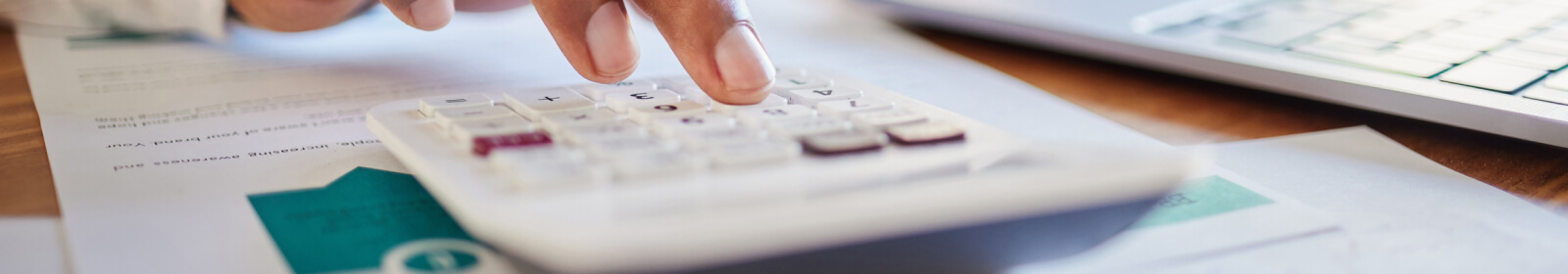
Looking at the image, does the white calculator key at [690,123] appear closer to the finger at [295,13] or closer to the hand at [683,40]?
the hand at [683,40]

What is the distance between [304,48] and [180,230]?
336 mm

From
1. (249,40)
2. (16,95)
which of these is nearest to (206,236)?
(16,95)

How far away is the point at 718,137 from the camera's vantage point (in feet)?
0.87

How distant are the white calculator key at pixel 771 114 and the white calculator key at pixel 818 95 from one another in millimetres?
16

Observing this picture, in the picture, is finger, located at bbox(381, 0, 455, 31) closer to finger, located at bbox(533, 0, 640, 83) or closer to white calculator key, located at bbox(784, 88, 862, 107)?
finger, located at bbox(533, 0, 640, 83)

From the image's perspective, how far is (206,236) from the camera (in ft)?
0.84

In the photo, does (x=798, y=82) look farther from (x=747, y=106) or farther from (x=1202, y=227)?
(x=1202, y=227)

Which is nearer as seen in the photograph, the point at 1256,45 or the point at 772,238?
the point at 772,238

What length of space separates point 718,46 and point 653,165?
0.13 metres

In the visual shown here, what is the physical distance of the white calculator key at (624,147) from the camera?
0.25 m

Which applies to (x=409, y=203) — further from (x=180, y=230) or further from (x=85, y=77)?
(x=85, y=77)

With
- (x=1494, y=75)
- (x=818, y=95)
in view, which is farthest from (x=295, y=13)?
(x=1494, y=75)

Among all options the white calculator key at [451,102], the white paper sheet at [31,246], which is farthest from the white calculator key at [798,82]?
the white paper sheet at [31,246]

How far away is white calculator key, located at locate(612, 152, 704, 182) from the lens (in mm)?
234
